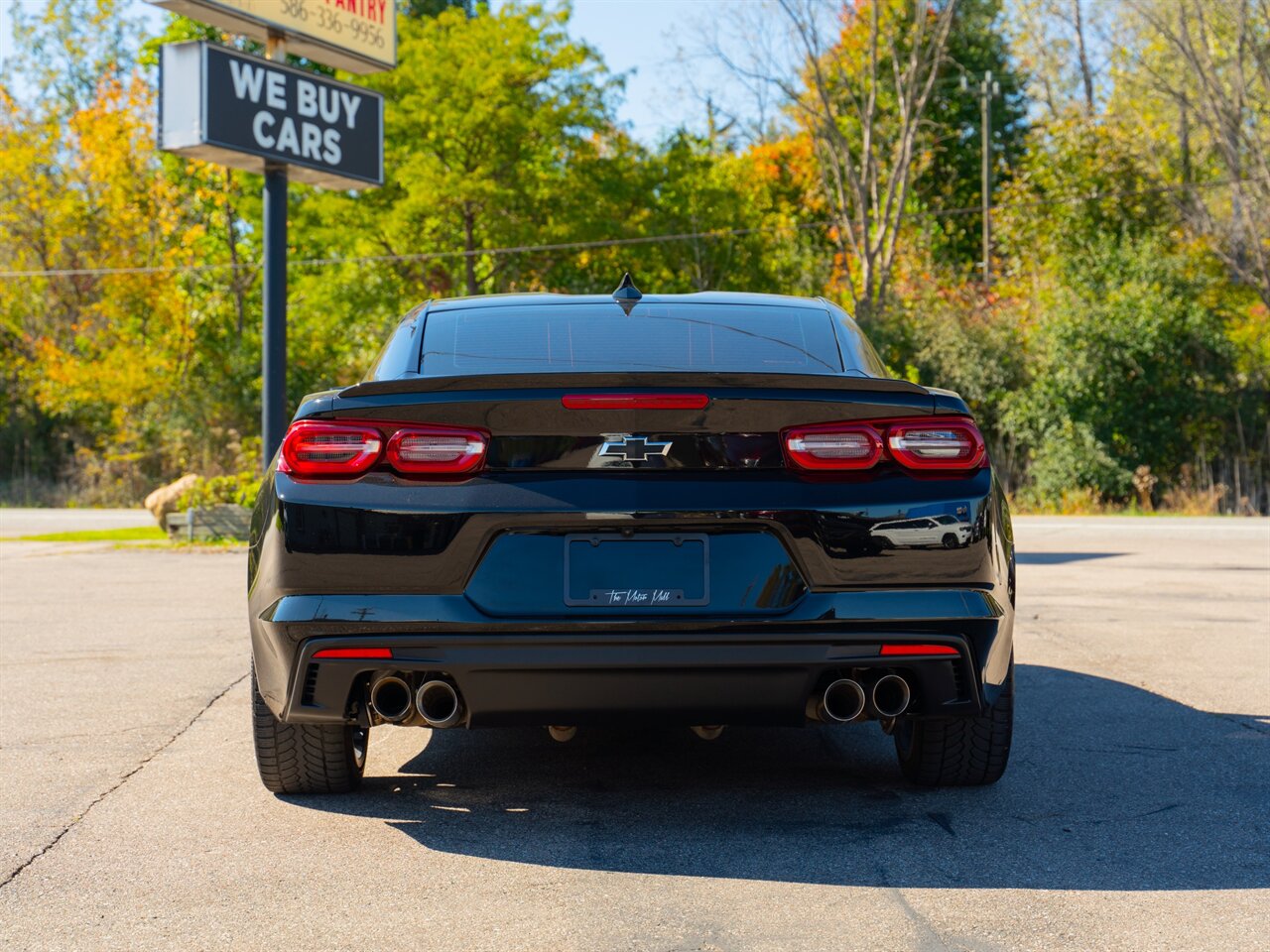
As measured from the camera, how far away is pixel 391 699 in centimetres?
397

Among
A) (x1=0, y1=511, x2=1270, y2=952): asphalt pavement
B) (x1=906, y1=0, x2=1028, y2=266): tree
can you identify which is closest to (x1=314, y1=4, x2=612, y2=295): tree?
(x1=906, y1=0, x2=1028, y2=266): tree

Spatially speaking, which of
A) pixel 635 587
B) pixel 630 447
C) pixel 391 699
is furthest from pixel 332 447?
pixel 635 587

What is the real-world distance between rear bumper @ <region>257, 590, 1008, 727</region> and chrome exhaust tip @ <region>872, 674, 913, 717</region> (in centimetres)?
4

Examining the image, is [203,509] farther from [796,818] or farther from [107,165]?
[107,165]

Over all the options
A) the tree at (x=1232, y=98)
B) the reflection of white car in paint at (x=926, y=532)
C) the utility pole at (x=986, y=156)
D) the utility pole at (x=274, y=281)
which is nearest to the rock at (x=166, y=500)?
the utility pole at (x=274, y=281)

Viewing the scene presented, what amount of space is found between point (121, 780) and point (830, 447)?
2.75 metres

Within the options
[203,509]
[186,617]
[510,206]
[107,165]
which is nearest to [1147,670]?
[186,617]

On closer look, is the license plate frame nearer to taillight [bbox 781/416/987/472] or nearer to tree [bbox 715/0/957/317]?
taillight [bbox 781/416/987/472]

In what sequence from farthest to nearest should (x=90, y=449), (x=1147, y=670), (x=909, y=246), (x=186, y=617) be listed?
(x=909, y=246)
(x=90, y=449)
(x=186, y=617)
(x=1147, y=670)

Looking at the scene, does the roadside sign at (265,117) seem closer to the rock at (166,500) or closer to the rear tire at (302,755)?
the rock at (166,500)

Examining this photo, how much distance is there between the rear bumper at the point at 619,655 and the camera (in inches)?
150

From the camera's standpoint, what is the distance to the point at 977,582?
13.2 ft

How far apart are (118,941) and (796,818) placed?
1.99 m

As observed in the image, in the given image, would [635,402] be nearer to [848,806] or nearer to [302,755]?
[848,806]
